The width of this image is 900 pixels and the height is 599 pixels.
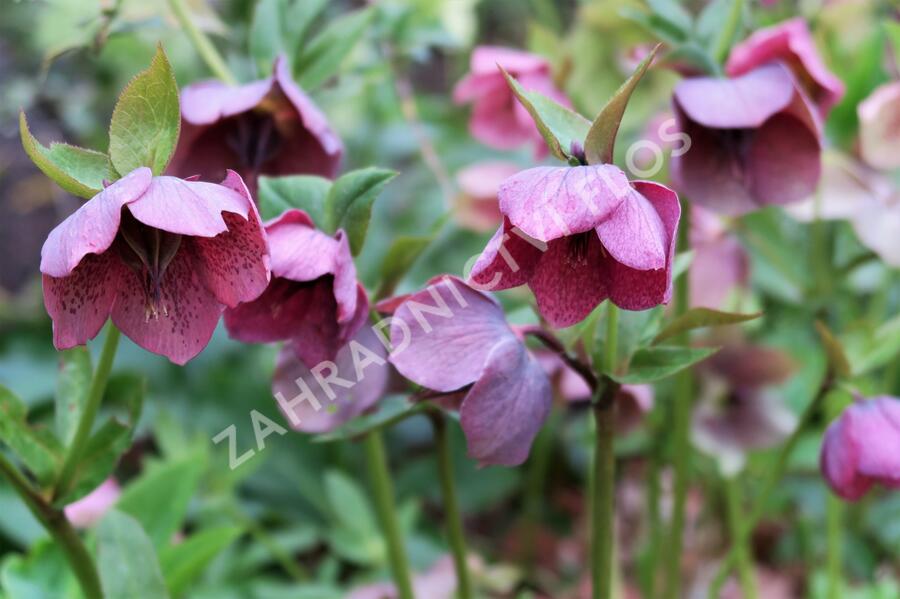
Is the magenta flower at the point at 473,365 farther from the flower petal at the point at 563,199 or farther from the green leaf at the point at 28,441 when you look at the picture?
the green leaf at the point at 28,441

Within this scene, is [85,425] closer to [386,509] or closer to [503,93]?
[386,509]

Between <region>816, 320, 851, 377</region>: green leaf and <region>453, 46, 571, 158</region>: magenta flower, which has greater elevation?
<region>453, 46, 571, 158</region>: magenta flower

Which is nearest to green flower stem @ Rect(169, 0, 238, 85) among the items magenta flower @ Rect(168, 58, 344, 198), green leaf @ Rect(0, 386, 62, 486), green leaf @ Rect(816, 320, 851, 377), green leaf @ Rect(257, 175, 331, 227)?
magenta flower @ Rect(168, 58, 344, 198)

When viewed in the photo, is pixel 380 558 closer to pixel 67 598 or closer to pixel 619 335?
pixel 67 598

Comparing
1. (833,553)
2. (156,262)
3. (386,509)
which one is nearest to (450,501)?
(386,509)

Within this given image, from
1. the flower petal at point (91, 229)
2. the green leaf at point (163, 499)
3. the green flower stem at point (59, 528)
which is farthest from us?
the green leaf at point (163, 499)

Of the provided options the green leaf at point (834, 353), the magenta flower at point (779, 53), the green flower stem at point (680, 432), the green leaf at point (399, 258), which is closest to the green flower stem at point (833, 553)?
the green flower stem at point (680, 432)

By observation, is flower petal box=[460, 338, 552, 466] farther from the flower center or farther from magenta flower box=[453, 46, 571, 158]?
magenta flower box=[453, 46, 571, 158]
